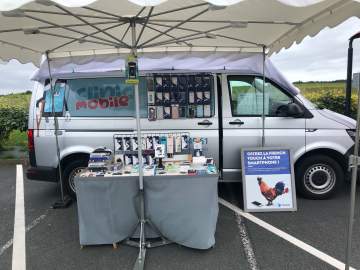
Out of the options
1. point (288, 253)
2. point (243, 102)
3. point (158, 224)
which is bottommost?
point (288, 253)

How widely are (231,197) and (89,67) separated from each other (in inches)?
113

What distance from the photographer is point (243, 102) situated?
5.13m

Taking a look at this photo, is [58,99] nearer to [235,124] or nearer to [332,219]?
[235,124]

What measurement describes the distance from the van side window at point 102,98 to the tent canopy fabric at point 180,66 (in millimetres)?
144

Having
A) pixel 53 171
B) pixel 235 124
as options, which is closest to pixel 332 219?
pixel 235 124

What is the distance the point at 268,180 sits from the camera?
15.7ft

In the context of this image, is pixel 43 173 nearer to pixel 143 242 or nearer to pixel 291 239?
pixel 143 242

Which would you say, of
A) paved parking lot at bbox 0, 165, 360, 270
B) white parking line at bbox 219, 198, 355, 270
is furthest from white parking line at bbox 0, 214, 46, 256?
white parking line at bbox 219, 198, 355, 270

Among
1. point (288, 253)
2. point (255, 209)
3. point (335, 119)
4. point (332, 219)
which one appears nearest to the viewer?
point (288, 253)

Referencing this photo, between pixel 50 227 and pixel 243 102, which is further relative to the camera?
pixel 243 102

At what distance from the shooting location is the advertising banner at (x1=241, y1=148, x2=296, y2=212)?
4730mm

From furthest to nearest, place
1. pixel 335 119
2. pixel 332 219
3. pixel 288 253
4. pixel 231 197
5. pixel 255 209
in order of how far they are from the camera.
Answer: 1. pixel 231 197
2. pixel 335 119
3. pixel 255 209
4. pixel 332 219
5. pixel 288 253

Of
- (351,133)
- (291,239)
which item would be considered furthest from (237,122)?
(291,239)

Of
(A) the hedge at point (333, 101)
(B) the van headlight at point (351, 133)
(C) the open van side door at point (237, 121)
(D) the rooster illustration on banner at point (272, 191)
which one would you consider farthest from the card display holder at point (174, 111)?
(A) the hedge at point (333, 101)
